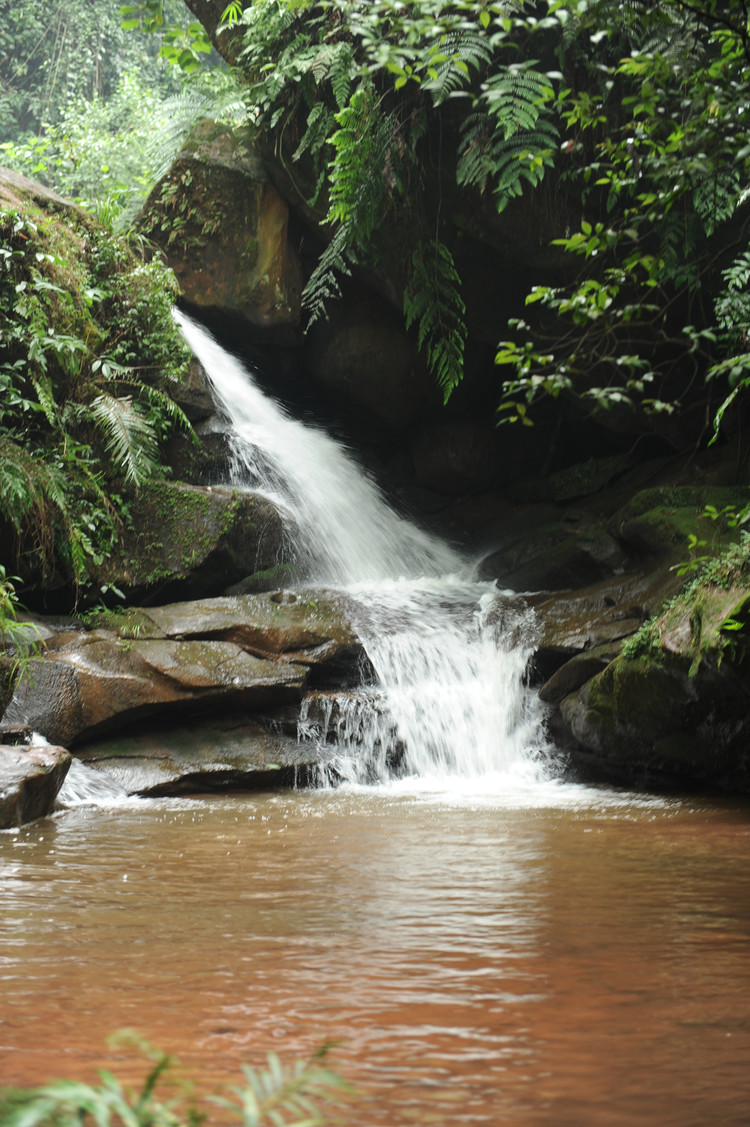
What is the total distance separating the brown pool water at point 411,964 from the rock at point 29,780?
31 centimetres

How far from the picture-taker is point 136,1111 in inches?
29.2

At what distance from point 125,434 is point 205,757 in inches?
125

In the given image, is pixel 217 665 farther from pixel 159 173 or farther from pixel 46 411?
pixel 159 173

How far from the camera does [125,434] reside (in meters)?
8.11

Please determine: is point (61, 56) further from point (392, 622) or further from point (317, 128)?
point (392, 622)

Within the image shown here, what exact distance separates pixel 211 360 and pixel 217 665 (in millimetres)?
5260

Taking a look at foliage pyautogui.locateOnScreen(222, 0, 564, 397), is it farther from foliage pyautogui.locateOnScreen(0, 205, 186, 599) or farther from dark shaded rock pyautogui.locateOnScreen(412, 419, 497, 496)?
dark shaded rock pyautogui.locateOnScreen(412, 419, 497, 496)

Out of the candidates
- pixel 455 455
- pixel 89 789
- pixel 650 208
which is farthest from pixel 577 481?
pixel 89 789

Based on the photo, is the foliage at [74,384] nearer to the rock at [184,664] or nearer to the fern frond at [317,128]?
the rock at [184,664]

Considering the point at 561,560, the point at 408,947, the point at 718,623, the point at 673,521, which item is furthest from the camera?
the point at 561,560

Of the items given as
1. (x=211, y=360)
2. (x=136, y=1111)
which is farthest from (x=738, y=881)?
(x=211, y=360)

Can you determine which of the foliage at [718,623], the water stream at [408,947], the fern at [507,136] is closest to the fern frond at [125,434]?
the water stream at [408,947]

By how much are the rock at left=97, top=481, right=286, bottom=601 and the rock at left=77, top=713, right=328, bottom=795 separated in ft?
5.94

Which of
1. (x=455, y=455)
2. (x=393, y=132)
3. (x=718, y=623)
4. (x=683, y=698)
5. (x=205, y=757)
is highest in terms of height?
(x=393, y=132)
